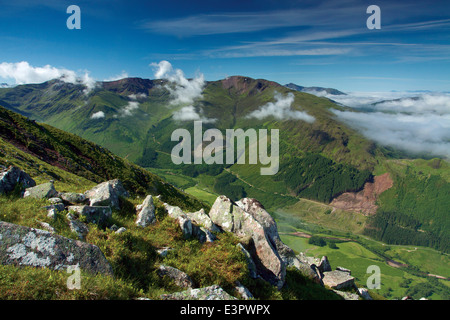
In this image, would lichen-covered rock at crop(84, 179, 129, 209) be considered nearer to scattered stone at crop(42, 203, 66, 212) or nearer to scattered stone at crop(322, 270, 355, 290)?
scattered stone at crop(42, 203, 66, 212)

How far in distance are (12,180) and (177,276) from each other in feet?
41.6

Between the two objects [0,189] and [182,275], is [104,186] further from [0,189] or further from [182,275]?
[182,275]

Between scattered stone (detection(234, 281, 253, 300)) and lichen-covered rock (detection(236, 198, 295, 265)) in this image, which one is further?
lichen-covered rock (detection(236, 198, 295, 265))

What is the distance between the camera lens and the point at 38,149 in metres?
53.6

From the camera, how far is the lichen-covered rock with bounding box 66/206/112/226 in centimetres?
1235

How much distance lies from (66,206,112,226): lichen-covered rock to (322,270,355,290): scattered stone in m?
22.2

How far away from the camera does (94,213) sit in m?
12.8

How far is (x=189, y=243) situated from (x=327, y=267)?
22753mm

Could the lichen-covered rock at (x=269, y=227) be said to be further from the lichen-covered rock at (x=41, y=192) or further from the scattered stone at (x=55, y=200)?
the lichen-covered rock at (x=41, y=192)

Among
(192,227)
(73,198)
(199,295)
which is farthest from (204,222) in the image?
(73,198)

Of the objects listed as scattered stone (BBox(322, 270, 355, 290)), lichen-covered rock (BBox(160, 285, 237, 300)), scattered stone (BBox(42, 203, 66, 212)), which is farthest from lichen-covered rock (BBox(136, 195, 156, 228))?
A: scattered stone (BBox(322, 270, 355, 290))

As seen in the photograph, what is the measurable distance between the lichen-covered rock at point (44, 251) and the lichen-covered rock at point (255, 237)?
971cm

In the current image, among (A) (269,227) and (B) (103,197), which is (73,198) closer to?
(B) (103,197)
